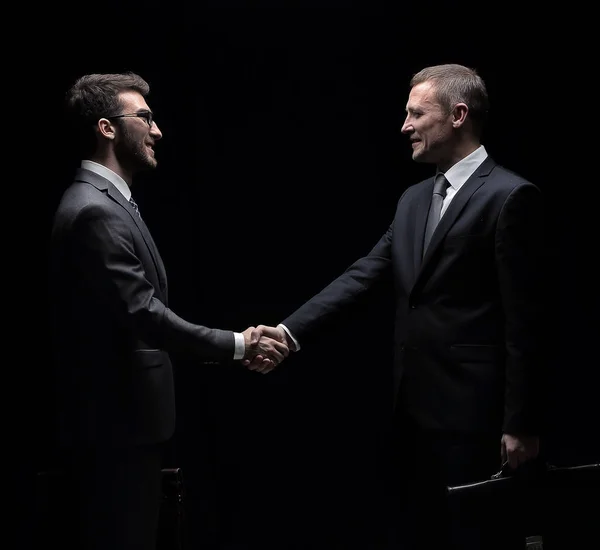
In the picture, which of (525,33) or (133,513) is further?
(525,33)

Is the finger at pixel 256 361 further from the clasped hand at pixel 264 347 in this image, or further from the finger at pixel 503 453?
the finger at pixel 503 453

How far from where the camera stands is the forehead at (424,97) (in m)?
2.94

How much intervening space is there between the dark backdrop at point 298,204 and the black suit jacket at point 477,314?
33.8 inches

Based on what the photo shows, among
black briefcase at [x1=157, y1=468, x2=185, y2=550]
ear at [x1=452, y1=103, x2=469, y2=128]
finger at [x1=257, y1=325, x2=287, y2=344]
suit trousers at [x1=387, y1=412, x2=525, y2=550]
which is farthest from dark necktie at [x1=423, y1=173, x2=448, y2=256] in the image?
black briefcase at [x1=157, y1=468, x2=185, y2=550]

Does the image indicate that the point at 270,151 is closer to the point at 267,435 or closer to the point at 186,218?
the point at 186,218

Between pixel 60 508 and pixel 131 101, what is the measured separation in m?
1.30

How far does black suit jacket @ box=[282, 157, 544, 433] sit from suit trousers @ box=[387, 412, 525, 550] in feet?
0.20

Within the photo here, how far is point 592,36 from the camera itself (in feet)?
11.9

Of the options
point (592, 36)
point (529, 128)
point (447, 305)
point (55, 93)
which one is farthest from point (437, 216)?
point (55, 93)

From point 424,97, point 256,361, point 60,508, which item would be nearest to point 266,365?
point 256,361

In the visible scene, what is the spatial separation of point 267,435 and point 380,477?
489 mm

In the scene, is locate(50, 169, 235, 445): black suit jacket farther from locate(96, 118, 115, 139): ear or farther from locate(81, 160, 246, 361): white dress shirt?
locate(96, 118, 115, 139): ear

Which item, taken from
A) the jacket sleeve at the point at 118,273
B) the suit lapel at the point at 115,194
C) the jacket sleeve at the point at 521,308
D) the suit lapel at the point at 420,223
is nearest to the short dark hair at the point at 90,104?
the suit lapel at the point at 115,194

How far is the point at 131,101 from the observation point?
296 centimetres
